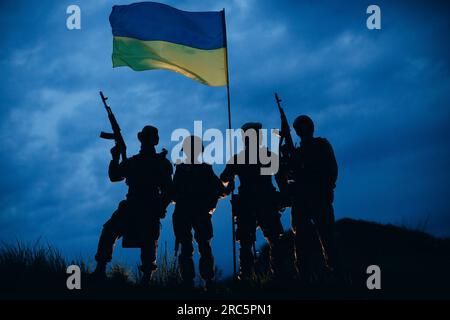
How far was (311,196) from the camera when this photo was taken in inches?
286

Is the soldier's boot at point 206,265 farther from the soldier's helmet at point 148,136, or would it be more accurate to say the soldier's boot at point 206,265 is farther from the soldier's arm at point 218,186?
the soldier's helmet at point 148,136

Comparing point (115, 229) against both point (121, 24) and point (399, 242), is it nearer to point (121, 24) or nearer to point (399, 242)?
point (121, 24)

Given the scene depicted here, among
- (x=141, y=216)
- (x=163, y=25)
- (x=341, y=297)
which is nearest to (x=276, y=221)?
(x=341, y=297)

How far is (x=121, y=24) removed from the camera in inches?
379

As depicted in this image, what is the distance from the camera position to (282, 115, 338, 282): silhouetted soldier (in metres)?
7.17

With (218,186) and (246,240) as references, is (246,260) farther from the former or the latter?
(218,186)

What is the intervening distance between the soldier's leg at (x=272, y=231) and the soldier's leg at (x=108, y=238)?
2453 millimetres

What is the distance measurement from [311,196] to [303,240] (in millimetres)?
735

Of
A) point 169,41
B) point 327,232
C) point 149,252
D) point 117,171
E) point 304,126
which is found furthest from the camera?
point 169,41

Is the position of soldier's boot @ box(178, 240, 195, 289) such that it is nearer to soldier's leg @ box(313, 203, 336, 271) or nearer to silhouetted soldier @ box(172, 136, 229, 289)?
silhouetted soldier @ box(172, 136, 229, 289)

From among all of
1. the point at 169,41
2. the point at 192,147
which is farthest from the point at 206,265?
the point at 169,41

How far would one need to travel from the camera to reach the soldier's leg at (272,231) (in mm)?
7715

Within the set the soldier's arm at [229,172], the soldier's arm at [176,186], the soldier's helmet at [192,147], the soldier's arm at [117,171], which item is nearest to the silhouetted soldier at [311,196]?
the soldier's arm at [229,172]
